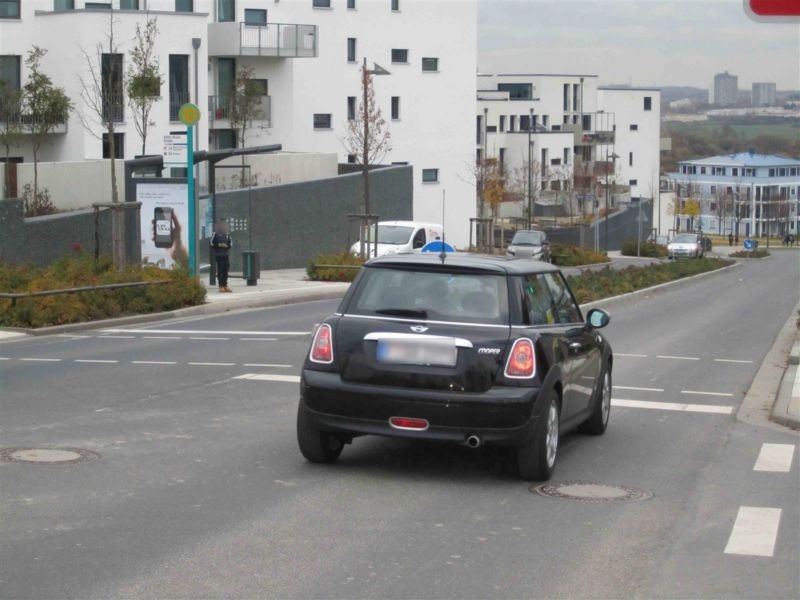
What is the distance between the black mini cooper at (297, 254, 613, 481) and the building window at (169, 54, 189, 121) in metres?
41.2

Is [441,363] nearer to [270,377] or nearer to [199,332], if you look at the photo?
[270,377]

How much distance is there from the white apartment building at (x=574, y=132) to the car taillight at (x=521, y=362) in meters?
87.0

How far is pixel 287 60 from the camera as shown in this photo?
2386 inches

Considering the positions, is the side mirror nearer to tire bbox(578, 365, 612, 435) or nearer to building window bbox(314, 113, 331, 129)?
tire bbox(578, 365, 612, 435)

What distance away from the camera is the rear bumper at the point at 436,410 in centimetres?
906

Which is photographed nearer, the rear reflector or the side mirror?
the rear reflector

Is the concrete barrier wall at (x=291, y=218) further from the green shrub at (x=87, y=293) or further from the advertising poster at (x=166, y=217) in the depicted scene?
the green shrub at (x=87, y=293)

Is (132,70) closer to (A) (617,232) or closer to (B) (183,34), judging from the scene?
(B) (183,34)

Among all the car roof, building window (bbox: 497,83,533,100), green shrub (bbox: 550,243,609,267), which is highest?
building window (bbox: 497,83,533,100)

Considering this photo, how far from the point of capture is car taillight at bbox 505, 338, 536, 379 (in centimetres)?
912

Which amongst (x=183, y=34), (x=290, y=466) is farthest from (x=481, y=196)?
(x=290, y=466)

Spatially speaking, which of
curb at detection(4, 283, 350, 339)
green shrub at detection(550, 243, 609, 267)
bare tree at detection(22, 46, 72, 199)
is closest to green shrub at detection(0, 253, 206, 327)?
curb at detection(4, 283, 350, 339)

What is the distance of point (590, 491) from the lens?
9.35m

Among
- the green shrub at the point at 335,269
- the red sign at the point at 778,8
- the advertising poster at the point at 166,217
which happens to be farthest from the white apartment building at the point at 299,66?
the red sign at the point at 778,8
